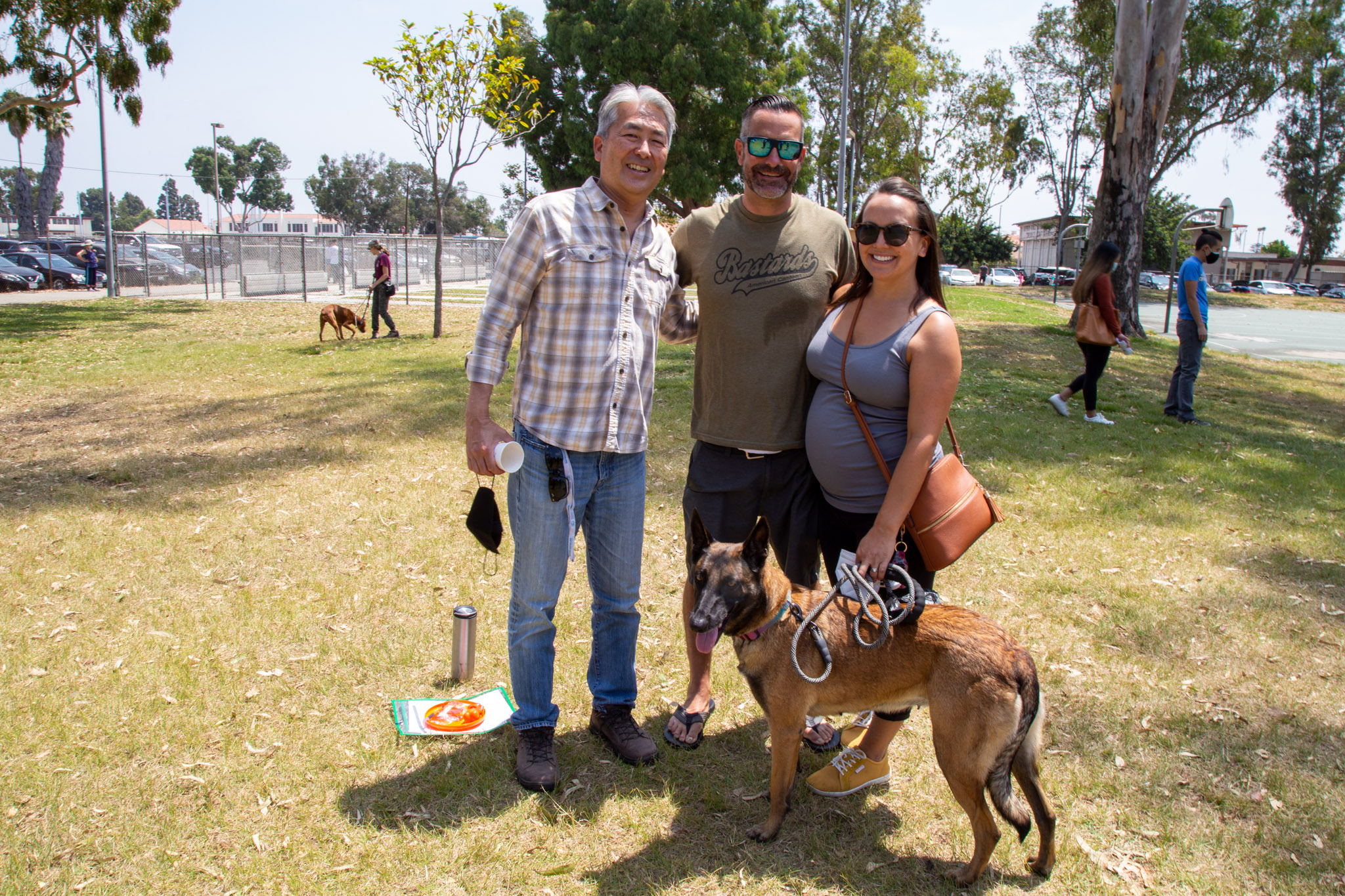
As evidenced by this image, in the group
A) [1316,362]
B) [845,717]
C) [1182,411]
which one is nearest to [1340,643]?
[845,717]

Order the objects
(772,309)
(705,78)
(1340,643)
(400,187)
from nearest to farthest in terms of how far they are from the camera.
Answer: (772,309) < (1340,643) < (705,78) < (400,187)

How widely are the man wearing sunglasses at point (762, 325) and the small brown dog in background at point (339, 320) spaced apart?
1457 centimetres

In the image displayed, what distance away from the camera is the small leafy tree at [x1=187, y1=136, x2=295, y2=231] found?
376 ft

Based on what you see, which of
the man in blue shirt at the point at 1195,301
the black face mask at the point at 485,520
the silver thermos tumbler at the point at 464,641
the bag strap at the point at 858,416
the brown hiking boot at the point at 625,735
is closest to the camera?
the bag strap at the point at 858,416

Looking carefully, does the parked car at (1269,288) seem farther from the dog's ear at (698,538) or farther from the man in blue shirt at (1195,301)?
A: the dog's ear at (698,538)

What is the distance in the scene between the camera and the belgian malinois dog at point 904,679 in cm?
260

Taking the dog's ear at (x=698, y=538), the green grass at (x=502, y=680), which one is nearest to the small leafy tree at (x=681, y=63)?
the green grass at (x=502, y=680)

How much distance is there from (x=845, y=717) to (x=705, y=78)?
33232 mm

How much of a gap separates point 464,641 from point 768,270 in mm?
2345

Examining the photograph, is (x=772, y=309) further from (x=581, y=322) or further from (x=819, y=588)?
(x=819, y=588)

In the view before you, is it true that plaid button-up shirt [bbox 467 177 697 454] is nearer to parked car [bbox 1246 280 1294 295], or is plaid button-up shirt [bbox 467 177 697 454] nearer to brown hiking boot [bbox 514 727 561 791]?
brown hiking boot [bbox 514 727 561 791]

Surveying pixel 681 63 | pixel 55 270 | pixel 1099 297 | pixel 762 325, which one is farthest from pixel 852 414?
pixel 55 270

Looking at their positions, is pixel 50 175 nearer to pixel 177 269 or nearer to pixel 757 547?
pixel 177 269

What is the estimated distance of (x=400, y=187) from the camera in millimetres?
110312
